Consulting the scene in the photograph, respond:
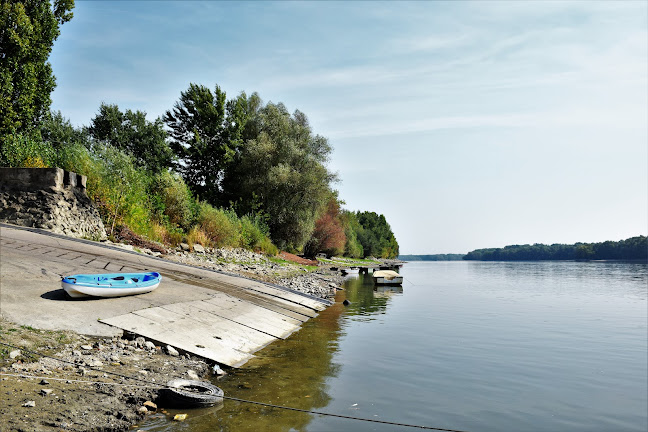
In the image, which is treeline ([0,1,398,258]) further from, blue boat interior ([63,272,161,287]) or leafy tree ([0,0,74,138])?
Result: blue boat interior ([63,272,161,287])

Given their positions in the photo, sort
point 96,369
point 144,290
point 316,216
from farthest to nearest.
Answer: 1. point 316,216
2. point 144,290
3. point 96,369

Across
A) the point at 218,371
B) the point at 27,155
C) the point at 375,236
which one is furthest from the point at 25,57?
the point at 375,236

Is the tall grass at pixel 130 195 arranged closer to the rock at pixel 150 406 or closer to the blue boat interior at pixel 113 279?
the blue boat interior at pixel 113 279

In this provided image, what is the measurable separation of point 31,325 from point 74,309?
1338 millimetres

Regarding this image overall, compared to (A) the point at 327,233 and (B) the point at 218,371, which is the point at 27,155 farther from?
(A) the point at 327,233

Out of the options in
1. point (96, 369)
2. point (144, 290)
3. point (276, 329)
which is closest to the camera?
point (96, 369)

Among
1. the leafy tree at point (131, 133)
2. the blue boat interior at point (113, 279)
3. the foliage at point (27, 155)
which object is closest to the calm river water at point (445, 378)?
the blue boat interior at point (113, 279)

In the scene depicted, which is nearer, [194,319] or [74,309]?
[74,309]

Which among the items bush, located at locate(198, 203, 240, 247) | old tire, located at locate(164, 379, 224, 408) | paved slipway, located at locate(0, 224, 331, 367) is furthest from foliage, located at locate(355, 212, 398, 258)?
old tire, located at locate(164, 379, 224, 408)

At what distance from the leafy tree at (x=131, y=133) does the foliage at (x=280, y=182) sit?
19025mm

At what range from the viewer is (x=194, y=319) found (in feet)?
37.2

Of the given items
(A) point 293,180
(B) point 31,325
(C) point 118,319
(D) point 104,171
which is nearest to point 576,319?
(C) point 118,319

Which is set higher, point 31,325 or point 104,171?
point 104,171

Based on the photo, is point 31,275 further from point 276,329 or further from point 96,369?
point 276,329
